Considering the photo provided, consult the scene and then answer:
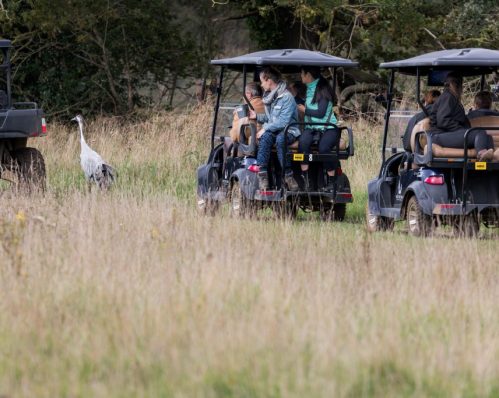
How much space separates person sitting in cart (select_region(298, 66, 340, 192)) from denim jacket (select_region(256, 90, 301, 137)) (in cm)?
19

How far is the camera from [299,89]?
16266 mm

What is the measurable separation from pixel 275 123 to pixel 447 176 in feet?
7.85

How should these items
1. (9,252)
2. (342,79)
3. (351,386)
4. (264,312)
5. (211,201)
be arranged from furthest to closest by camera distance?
(342,79) < (211,201) < (9,252) < (264,312) < (351,386)

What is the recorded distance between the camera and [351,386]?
6.70 metres

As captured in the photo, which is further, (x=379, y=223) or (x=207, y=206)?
(x=207, y=206)

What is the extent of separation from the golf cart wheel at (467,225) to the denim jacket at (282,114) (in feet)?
8.03

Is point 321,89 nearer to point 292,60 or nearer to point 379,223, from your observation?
point 292,60

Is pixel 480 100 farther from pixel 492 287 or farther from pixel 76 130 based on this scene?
pixel 76 130

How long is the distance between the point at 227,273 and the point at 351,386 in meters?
2.59

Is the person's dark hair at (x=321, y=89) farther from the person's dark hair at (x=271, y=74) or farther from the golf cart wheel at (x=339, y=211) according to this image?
the golf cart wheel at (x=339, y=211)

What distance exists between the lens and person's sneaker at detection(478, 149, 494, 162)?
1323 centimetres

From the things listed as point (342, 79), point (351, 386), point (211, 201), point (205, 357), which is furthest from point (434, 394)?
point (342, 79)

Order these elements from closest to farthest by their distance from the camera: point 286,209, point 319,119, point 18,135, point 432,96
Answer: point 432,96
point 319,119
point 286,209
point 18,135

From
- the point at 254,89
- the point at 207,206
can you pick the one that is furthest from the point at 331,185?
the point at 207,206
